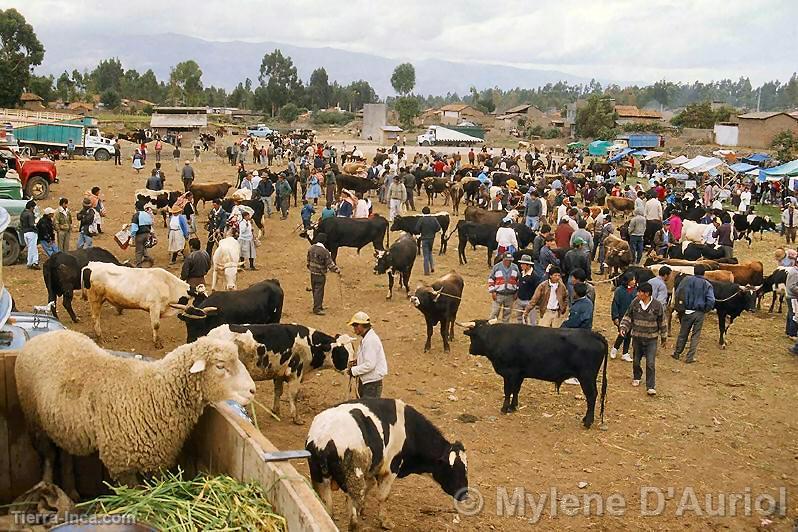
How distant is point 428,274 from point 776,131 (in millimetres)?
50778

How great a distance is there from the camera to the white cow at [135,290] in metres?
11.2

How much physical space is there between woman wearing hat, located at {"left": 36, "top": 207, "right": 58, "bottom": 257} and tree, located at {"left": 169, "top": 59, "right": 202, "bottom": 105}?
82.2m

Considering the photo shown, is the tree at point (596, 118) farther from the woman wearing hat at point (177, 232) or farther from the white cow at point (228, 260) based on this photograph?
the white cow at point (228, 260)

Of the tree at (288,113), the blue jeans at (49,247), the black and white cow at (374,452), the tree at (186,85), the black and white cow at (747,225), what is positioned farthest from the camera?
the tree at (186,85)

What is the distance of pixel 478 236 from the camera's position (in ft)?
59.3

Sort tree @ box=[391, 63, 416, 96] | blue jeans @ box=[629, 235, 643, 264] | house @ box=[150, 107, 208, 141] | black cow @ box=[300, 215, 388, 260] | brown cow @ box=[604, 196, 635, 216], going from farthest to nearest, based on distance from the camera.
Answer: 1. tree @ box=[391, 63, 416, 96]
2. house @ box=[150, 107, 208, 141]
3. brown cow @ box=[604, 196, 635, 216]
4. blue jeans @ box=[629, 235, 643, 264]
5. black cow @ box=[300, 215, 388, 260]

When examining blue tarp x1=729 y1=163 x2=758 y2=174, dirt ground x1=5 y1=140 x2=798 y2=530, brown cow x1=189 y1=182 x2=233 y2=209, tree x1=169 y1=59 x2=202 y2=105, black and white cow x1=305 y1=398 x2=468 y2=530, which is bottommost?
dirt ground x1=5 y1=140 x2=798 y2=530

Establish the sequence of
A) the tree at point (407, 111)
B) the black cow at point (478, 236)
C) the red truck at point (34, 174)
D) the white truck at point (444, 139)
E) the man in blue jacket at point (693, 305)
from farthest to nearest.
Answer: the tree at point (407, 111) < the white truck at point (444, 139) < the red truck at point (34, 174) < the black cow at point (478, 236) < the man in blue jacket at point (693, 305)

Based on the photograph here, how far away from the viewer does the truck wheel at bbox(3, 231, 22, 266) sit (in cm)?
1521

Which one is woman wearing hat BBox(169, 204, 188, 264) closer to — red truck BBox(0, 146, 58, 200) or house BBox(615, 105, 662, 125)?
red truck BBox(0, 146, 58, 200)

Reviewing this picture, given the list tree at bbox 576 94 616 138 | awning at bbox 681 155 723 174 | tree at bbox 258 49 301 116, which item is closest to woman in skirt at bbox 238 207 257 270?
awning at bbox 681 155 723 174

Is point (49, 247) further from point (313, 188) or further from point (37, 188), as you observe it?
point (313, 188)

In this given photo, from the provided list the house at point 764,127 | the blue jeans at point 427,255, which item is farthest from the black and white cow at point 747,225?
the house at point 764,127

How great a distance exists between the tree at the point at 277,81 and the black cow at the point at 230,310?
277 feet
